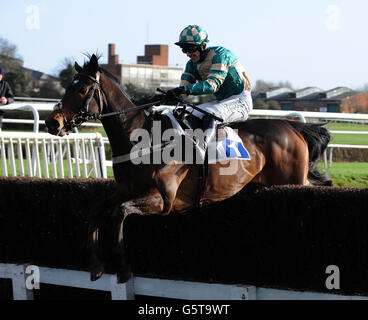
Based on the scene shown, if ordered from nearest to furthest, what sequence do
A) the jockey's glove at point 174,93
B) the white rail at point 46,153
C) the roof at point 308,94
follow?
the jockey's glove at point 174,93 → the white rail at point 46,153 → the roof at point 308,94

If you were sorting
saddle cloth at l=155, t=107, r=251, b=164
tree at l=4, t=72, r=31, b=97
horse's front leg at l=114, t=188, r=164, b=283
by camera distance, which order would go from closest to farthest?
horse's front leg at l=114, t=188, r=164, b=283
saddle cloth at l=155, t=107, r=251, b=164
tree at l=4, t=72, r=31, b=97

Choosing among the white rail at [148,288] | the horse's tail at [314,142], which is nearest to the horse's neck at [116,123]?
the white rail at [148,288]

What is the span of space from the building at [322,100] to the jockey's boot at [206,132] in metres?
63.1

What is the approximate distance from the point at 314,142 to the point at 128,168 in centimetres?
219

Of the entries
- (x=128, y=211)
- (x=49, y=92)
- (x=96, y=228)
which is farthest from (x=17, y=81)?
(x=128, y=211)

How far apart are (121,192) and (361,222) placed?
5.77 ft

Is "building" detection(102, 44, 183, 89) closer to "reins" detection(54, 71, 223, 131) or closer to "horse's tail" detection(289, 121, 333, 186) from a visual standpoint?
"horse's tail" detection(289, 121, 333, 186)

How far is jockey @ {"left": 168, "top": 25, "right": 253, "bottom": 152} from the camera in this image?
490 cm

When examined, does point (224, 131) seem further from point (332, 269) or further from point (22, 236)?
point (22, 236)

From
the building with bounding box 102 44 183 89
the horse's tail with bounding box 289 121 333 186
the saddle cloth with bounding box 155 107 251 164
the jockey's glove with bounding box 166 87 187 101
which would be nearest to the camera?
the jockey's glove with bounding box 166 87 187 101

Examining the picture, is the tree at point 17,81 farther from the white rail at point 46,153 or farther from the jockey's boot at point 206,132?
the jockey's boot at point 206,132

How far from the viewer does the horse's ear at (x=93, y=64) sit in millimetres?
4516

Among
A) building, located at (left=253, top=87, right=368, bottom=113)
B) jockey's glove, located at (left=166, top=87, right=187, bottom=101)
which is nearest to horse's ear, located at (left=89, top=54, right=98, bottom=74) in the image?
jockey's glove, located at (left=166, top=87, right=187, bottom=101)

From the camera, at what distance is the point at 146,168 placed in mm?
4609
